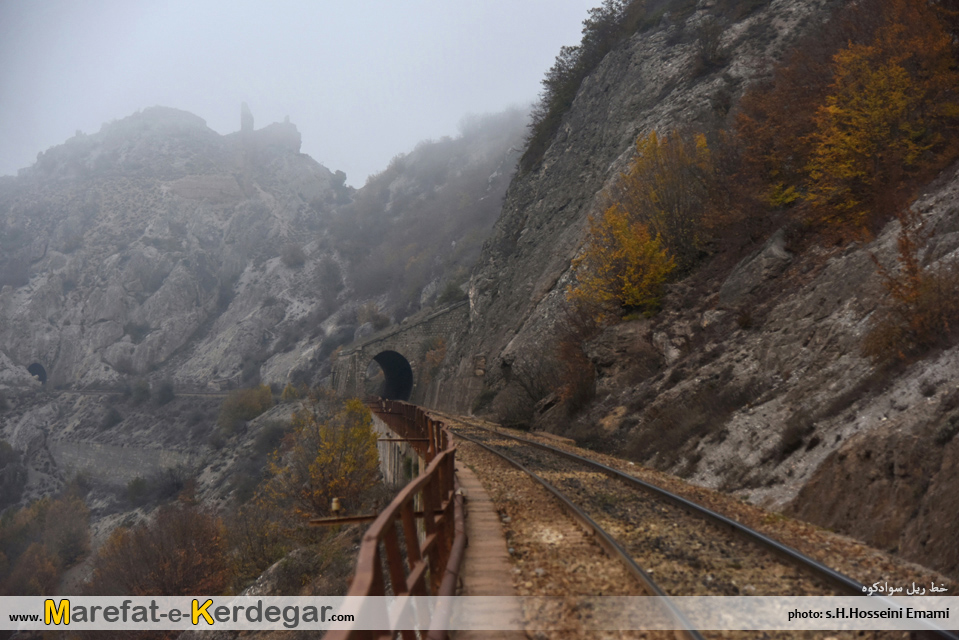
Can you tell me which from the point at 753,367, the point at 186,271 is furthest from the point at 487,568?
the point at 186,271

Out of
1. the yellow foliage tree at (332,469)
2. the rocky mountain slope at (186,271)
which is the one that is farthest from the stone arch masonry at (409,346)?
the yellow foliage tree at (332,469)

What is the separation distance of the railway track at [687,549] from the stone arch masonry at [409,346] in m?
38.8

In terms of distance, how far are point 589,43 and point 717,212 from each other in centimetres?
3228

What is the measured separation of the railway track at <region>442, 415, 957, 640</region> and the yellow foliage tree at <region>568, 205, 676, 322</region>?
37.8 feet

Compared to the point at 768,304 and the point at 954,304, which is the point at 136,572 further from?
the point at 954,304

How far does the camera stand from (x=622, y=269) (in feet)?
69.0

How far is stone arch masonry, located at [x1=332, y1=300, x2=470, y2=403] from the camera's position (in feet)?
159

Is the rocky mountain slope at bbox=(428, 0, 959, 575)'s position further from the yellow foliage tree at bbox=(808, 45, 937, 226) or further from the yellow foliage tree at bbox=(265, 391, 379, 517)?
the yellow foliage tree at bbox=(265, 391, 379, 517)

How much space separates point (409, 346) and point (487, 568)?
44500mm

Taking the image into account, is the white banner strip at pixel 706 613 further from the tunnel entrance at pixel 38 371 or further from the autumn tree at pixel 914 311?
the tunnel entrance at pixel 38 371

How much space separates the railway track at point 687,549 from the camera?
482 cm

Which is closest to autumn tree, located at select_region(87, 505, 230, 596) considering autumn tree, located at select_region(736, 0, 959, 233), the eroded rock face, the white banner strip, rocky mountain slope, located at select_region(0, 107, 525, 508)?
the white banner strip

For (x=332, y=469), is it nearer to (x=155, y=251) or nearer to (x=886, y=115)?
(x=886, y=115)

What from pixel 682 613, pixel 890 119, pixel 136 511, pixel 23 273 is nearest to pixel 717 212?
pixel 890 119
